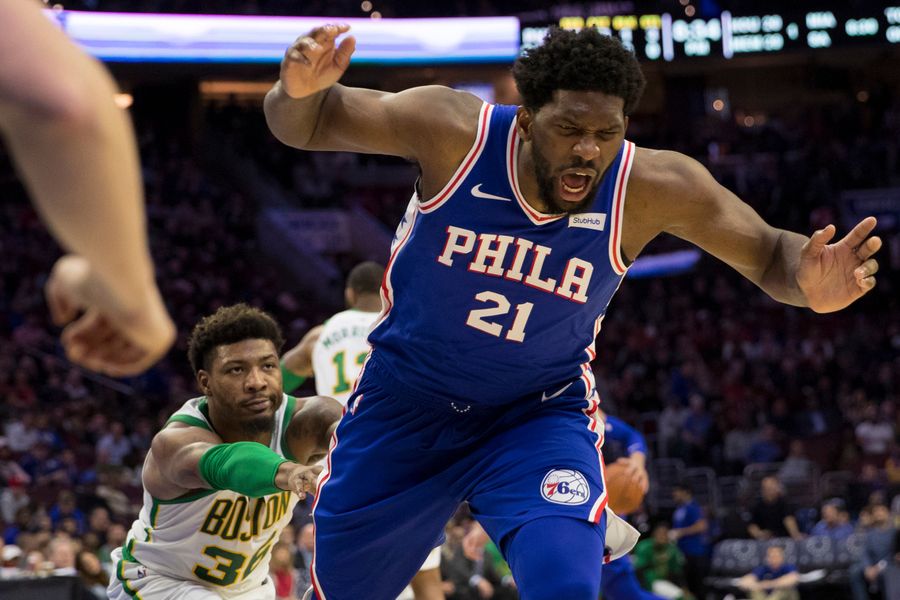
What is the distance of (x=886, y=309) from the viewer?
19.8 m

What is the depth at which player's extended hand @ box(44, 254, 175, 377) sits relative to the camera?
65.7 inches

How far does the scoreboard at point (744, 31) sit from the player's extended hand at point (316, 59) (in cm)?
1486

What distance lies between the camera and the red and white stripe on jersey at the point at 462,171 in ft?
12.2

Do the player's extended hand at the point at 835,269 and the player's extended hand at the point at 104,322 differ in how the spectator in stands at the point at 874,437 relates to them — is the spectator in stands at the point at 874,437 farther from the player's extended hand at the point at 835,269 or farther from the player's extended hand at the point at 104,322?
the player's extended hand at the point at 104,322

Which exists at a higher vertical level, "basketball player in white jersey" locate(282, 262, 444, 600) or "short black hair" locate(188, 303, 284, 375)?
"short black hair" locate(188, 303, 284, 375)

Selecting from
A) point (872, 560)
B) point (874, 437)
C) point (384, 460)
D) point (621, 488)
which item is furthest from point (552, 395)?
point (874, 437)

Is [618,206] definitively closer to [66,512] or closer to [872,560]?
[872,560]

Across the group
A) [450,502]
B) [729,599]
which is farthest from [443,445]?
[729,599]

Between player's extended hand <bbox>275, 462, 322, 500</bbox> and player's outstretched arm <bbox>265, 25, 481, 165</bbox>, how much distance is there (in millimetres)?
977

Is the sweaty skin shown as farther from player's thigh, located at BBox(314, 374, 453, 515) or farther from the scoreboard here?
the scoreboard

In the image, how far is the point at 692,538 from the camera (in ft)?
41.5

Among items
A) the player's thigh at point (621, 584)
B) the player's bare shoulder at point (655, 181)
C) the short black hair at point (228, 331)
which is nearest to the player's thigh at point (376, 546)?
the short black hair at point (228, 331)

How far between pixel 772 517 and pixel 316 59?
10.8 meters

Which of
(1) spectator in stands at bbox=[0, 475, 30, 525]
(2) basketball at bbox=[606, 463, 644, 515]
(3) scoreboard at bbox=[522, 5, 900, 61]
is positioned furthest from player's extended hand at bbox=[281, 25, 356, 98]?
(3) scoreboard at bbox=[522, 5, 900, 61]
